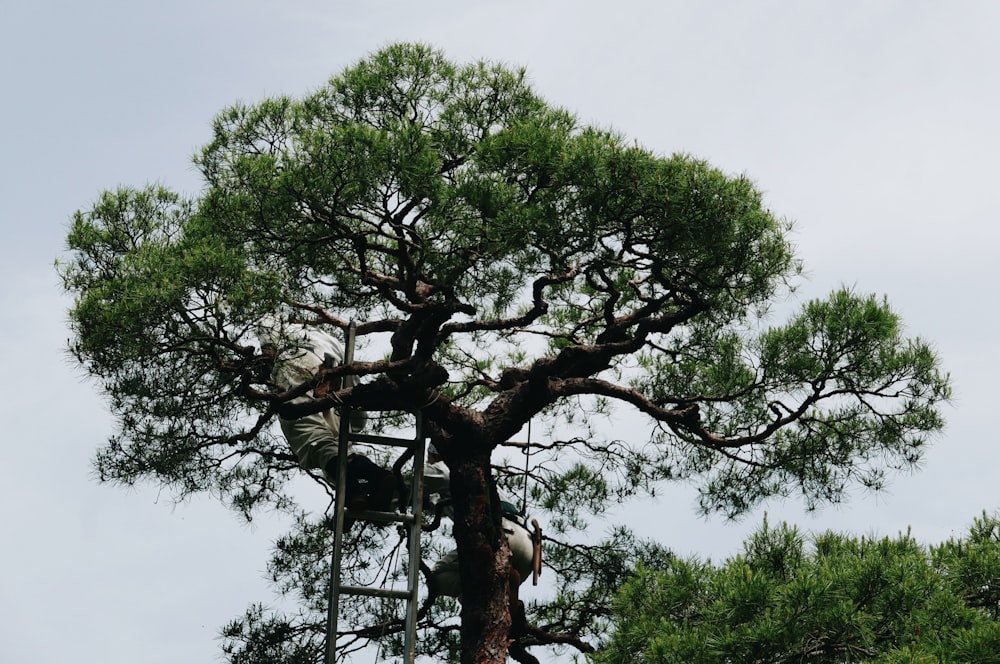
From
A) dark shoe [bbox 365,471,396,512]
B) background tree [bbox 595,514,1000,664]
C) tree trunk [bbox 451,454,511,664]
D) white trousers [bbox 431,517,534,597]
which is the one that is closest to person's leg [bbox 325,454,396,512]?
dark shoe [bbox 365,471,396,512]

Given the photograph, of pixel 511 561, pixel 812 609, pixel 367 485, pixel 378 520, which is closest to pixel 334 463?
pixel 367 485

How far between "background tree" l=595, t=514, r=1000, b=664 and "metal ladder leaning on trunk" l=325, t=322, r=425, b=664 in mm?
763

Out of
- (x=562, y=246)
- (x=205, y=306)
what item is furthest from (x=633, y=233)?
(x=205, y=306)

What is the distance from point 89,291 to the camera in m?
3.99

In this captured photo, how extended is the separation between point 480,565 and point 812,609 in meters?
1.48

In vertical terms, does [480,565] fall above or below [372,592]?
above

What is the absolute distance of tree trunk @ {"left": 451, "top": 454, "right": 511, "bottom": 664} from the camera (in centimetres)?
449

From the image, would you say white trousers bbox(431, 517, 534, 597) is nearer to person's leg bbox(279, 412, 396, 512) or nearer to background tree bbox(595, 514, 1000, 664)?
person's leg bbox(279, 412, 396, 512)

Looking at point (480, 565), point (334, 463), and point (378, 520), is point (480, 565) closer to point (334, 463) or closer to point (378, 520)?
point (378, 520)

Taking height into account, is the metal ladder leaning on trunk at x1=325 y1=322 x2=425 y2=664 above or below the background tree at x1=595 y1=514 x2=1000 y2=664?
above

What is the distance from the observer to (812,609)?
3396 millimetres

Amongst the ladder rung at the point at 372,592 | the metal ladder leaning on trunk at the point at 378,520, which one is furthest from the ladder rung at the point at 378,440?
the ladder rung at the point at 372,592

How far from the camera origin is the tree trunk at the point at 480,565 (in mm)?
4488

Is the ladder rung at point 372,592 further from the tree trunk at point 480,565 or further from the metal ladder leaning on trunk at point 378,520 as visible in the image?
the tree trunk at point 480,565
